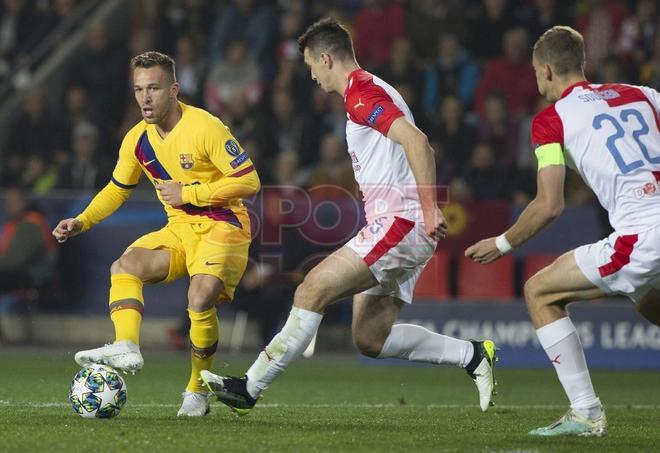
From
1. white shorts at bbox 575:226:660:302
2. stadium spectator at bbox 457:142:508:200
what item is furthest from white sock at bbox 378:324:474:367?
stadium spectator at bbox 457:142:508:200

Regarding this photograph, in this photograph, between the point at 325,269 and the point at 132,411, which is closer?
the point at 325,269

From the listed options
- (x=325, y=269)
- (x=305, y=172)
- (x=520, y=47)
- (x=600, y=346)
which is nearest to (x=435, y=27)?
(x=520, y=47)

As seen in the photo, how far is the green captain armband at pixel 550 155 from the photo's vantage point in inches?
247

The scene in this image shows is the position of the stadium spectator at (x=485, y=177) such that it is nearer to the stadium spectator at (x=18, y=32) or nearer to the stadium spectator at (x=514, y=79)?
the stadium spectator at (x=514, y=79)

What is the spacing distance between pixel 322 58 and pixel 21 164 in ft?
31.3

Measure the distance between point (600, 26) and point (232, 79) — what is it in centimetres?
468

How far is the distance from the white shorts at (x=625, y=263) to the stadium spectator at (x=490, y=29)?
948cm

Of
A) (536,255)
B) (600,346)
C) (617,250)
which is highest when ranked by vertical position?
(617,250)

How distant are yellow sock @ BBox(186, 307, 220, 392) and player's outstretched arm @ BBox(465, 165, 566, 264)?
1.97m

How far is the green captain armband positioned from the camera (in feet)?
20.6

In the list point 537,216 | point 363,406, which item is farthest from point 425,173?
point 363,406

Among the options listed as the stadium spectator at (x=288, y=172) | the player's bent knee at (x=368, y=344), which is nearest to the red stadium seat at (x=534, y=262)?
the stadium spectator at (x=288, y=172)

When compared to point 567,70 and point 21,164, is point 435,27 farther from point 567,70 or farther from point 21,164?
point 567,70

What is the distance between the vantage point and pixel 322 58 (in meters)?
7.11
